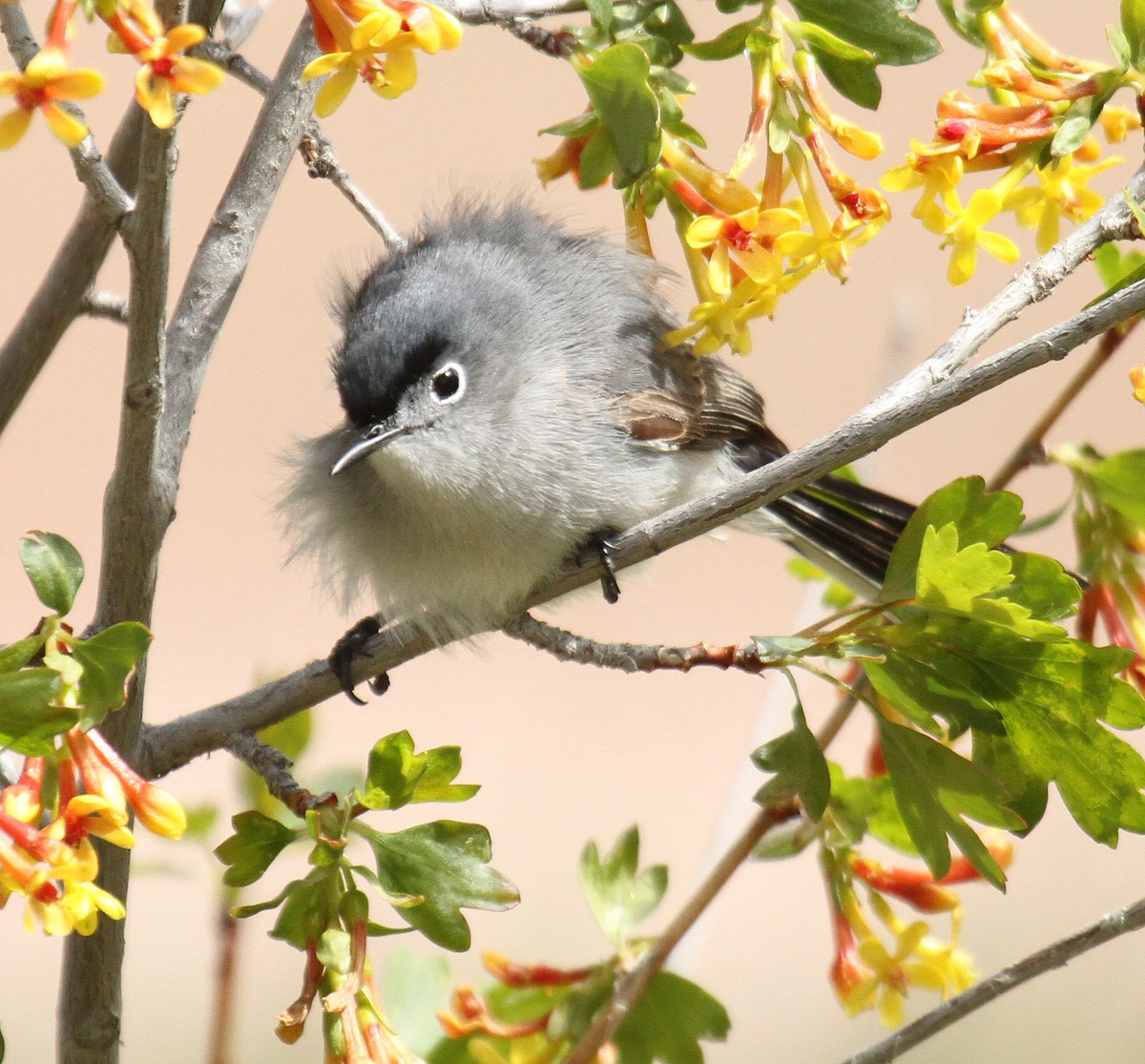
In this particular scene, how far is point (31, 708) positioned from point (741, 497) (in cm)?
80

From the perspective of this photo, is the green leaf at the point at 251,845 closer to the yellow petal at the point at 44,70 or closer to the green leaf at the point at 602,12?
the yellow petal at the point at 44,70

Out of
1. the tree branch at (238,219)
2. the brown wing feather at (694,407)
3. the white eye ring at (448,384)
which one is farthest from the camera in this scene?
the brown wing feather at (694,407)

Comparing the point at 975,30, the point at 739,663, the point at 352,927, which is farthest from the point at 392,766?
the point at 975,30

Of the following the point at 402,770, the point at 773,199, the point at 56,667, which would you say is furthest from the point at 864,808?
the point at 56,667

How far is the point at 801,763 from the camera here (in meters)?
1.55

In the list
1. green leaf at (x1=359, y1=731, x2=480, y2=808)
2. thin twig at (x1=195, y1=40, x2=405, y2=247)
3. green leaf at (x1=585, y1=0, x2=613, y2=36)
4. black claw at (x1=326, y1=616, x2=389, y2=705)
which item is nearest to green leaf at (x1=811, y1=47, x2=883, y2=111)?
green leaf at (x1=585, y1=0, x2=613, y2=36)

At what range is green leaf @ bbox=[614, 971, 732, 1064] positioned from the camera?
5.94 ft

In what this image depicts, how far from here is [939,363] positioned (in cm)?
172

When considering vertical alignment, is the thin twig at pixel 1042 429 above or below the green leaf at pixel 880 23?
below

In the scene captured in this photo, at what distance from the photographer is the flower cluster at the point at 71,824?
124cm

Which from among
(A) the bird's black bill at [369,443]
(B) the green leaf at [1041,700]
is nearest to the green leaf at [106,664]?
(B) the green leaf at [1041,700]

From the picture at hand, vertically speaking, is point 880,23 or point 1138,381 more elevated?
point 880,23

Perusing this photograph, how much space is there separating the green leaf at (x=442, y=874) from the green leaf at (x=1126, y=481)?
1.02 m

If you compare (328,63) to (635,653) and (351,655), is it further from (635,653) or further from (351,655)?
(351,655)
